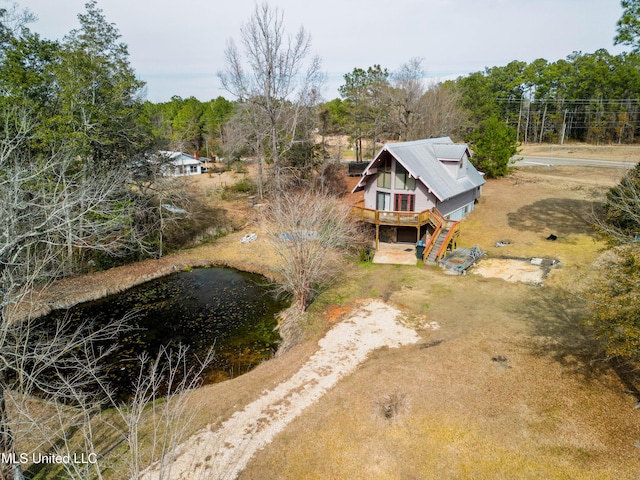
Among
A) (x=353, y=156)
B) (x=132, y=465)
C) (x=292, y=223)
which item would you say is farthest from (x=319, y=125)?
(x=132, y=465)

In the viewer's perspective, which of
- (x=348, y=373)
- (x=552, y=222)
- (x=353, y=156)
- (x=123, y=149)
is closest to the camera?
(x=348, y=373)

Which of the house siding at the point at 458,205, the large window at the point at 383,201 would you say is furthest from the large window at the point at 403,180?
the house siding at the point at 458,205

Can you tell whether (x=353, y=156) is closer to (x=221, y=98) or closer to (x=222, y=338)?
(x=221, y=98)


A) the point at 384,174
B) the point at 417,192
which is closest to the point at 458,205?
the point at 417,192

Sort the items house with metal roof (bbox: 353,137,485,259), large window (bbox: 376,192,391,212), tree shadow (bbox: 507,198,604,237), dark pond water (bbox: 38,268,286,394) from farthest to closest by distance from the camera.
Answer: tree shadow (bbox: 507,198,604,237) → large window (bbox: 376,192,391,212) → house with metal roof (bbox: 353,137,485,259) → dark pond water (bbox: 38,268,286,394)

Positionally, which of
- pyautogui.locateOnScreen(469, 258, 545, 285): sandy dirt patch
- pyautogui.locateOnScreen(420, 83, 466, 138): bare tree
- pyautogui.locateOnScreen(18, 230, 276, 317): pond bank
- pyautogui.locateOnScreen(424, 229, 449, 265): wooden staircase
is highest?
pyautogui.locateOnScreen(420, 83, 466, 138): bare tree

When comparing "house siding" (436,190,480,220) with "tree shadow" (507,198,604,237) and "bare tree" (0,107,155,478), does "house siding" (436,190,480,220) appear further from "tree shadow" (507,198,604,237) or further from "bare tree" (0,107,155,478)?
"bare tree" (0,107,155,478)

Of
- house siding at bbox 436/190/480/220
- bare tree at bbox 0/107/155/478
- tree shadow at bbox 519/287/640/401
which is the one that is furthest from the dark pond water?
house siding at bbox 436/190/480/220
